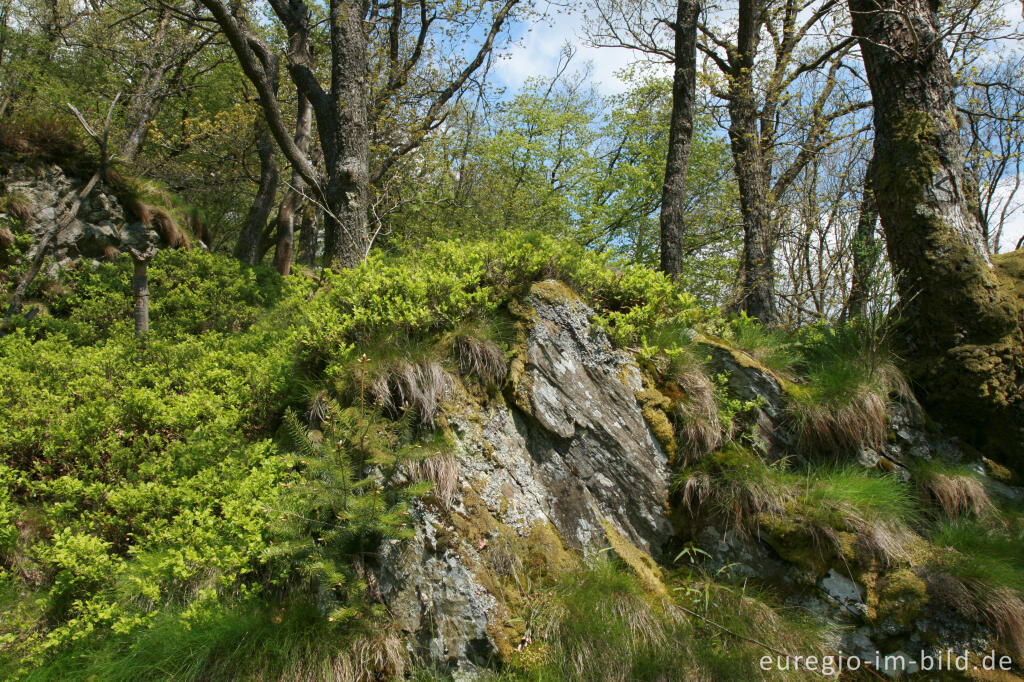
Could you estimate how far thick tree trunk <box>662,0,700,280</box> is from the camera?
22.0 feet

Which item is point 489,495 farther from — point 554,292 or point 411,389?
point 554,292

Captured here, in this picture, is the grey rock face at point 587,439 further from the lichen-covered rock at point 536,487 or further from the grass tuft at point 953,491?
the grass tuft at point 953,491

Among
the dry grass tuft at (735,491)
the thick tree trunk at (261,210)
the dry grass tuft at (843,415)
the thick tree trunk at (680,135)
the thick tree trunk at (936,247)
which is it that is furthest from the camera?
the thick tree trunk at (261,210)

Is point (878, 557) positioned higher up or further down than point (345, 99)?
further down

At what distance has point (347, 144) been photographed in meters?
6.03

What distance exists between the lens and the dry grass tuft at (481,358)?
13.1ft

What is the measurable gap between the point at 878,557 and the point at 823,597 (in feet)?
1.64

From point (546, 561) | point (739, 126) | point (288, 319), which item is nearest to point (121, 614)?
point (546, 561)

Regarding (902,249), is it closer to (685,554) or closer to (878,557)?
(878,557)

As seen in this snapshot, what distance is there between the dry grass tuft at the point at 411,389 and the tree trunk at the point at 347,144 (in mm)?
2573

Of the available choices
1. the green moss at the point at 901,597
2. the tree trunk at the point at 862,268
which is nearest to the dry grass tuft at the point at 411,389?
the green moss at the point at 901,597

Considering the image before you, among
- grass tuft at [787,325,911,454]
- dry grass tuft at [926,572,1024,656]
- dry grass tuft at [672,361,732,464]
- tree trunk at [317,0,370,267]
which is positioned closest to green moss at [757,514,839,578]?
dry grass tuft at [926,572,1024,656]

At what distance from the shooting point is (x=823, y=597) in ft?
11.4

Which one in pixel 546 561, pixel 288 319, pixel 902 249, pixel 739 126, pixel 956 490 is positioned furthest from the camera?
pixel 739 126
